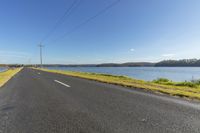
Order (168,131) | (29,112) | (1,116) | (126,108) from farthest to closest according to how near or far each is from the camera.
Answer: (126,108) < (29,112) < (1,116) < (168,131)

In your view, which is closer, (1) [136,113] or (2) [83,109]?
(1) [136,113]

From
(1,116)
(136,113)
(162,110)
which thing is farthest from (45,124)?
(162,110)

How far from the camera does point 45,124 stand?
3621 mm

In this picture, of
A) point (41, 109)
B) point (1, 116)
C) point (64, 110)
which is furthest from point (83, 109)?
point (1, 116)

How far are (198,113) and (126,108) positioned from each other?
2.21 m

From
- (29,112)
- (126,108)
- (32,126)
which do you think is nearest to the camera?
(32,126)

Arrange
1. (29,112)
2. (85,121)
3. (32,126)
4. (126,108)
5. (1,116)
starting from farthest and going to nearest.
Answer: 1. (126,108)
2. (29,112)
3. (1,116)
4. (85,121)
5. (32,126)

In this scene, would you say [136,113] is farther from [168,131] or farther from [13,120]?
[13,120]

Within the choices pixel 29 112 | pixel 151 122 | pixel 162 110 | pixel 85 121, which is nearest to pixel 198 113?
pixel 162 110

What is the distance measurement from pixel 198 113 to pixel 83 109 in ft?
12.0

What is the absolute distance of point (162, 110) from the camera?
4797 mm

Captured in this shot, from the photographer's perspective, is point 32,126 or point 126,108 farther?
point 126,108

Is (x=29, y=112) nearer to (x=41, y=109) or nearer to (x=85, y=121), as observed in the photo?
(x=41, y=109)

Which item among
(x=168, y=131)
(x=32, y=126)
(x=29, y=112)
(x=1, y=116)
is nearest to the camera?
(x=168, y=131)
